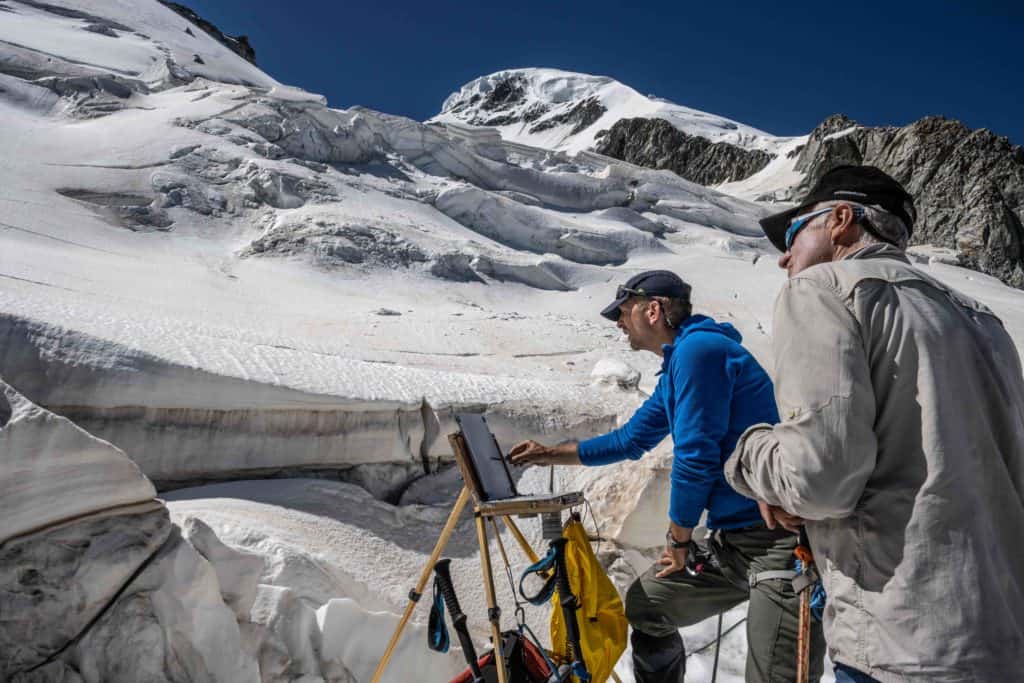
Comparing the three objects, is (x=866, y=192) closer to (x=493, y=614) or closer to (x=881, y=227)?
(x=881, y=227)

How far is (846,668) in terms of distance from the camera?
1.13 metres

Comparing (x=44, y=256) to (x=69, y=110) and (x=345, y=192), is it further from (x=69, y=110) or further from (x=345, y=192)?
(x=69, y=110)

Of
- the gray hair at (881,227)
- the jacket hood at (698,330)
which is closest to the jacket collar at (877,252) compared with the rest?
the gray hair at (881,227)

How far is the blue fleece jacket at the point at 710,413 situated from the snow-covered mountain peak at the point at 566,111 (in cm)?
4263

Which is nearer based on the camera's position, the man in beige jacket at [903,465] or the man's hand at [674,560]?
the man in beige jacket at [903,465]

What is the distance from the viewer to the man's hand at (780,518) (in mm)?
1332

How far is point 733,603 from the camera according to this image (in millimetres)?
1998

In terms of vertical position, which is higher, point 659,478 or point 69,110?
point 69,110

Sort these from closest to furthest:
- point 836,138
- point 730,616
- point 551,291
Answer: point 730,616 < point 551,291 < point 836,138

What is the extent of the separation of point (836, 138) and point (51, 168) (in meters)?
35.1

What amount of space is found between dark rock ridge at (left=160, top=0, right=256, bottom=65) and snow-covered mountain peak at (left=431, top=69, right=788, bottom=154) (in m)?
12.9

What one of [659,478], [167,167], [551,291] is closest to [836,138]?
[551,291]

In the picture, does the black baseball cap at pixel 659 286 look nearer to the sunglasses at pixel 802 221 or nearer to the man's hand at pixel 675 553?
the sunglasses at pixel 802 221

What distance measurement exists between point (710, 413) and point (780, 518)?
Result: 462mm
